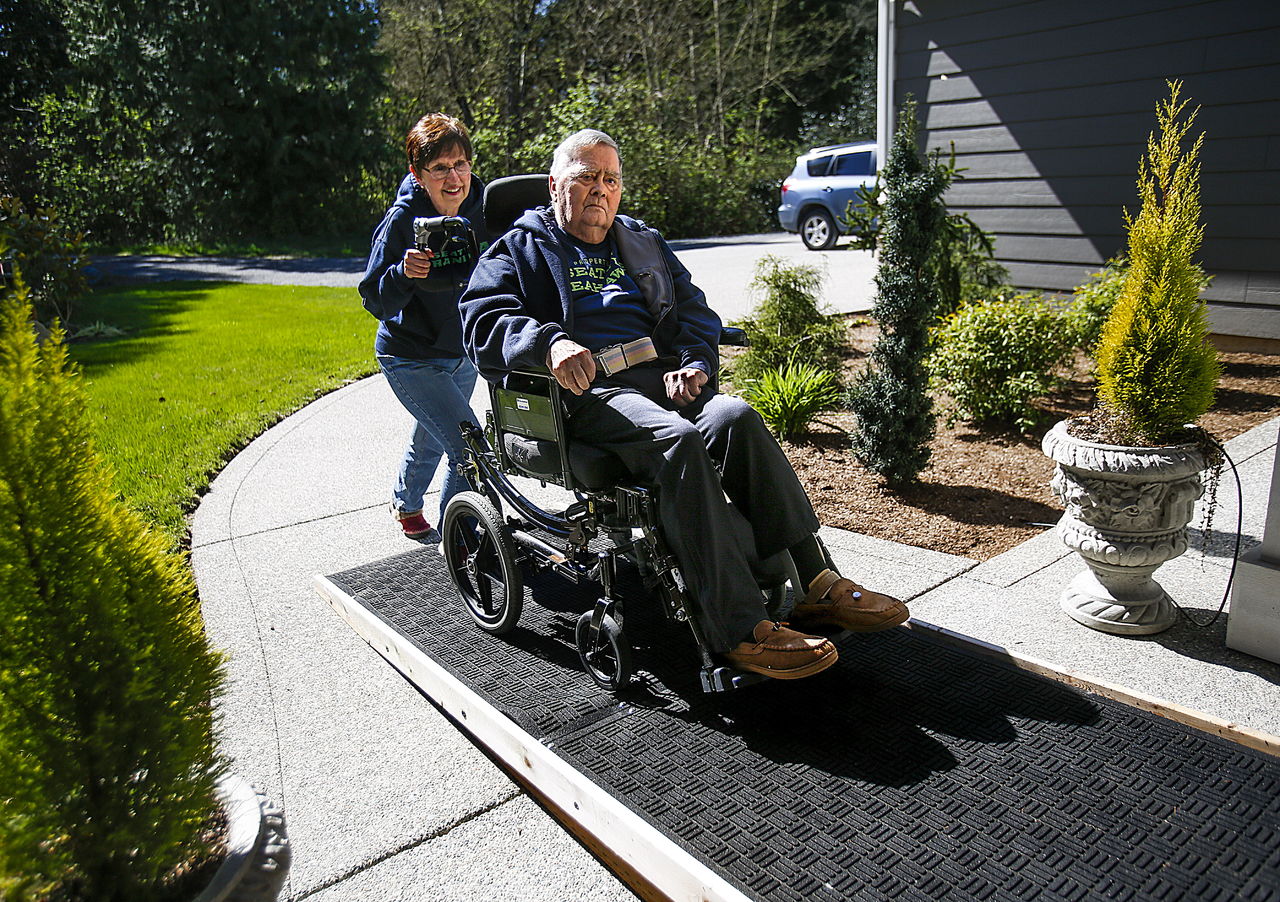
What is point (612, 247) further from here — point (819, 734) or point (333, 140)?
point (333, 140)

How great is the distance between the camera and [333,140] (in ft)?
61.3

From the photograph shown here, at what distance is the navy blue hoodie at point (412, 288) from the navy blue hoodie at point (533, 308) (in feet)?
1.80

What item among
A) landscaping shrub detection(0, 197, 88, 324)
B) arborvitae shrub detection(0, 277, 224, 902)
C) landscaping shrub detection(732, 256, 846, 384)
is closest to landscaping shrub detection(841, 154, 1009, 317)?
landscaping shrub detection(732, 256, 846, 384)

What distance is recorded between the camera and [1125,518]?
10.1 ft

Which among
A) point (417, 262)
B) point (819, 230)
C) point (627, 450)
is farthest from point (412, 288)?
point (819, 230)

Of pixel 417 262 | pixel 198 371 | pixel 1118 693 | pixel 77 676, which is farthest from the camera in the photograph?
pixel 198 371

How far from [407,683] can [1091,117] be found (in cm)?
691

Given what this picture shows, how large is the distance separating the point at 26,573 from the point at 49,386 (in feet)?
1.05

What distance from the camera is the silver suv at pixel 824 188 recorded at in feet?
49.9

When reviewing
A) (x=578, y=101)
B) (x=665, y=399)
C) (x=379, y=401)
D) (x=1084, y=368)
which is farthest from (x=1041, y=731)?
(x=578, y=101)

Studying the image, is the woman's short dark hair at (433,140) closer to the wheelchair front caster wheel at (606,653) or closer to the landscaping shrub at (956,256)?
the wheelchair front caster wheel at (606,653)

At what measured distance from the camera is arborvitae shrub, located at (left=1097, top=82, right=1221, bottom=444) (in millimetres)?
3086

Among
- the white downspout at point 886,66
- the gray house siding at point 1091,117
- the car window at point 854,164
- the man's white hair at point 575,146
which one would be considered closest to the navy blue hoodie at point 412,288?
the man's white hair at point 575,146

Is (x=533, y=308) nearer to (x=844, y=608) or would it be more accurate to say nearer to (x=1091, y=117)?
(x=844, y=608)
